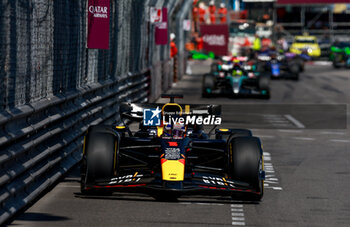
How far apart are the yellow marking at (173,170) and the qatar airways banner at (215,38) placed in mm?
51247

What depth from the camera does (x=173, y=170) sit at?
346 inches

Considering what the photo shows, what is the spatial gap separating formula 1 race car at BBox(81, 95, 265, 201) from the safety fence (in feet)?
1.96

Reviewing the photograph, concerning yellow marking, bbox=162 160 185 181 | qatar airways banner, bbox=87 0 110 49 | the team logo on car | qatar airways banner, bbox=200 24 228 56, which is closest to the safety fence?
qatar airways banner, bbox=87 0 110 49

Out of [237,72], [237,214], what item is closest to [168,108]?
[237,214]

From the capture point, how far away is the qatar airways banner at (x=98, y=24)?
41.6ft

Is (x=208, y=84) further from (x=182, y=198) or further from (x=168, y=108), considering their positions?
(x=182, y=198)

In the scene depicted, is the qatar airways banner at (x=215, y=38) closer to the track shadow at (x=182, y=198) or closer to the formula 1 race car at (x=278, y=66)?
the formula 1 race car at (x=278, y=66)

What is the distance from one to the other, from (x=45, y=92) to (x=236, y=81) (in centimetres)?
1640

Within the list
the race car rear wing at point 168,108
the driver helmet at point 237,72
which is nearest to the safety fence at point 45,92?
the race car rear wing at point 168,108

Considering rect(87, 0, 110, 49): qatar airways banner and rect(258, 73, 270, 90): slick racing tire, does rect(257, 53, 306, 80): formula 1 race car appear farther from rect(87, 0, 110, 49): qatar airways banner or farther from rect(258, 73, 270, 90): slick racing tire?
rect(87, 0, 110, 49): qatar airways banner

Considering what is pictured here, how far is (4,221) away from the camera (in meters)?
7.50

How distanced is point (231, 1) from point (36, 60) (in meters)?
68.6

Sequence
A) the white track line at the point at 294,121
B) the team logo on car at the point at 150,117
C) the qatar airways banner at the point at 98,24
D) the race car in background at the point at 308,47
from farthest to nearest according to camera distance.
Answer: the race car in background at the point at 308,47, the white track line at the point at 294,121, the qatar airways banner at the point at 98,24, the team logo on car at the point at 150,117

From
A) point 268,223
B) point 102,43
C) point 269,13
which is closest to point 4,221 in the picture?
point 268,223
